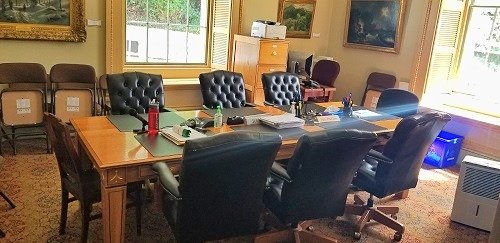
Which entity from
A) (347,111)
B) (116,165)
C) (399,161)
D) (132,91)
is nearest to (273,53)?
(347,111)

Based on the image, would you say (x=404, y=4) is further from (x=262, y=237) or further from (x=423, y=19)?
(x=262, y=237)

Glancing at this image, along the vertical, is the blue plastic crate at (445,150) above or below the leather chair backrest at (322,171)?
below

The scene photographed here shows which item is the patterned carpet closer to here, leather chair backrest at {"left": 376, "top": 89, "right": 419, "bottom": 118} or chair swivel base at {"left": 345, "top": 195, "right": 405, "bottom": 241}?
chair swivel base at {"left": 345, "top": 195, "right": 405, "bottom": 241}

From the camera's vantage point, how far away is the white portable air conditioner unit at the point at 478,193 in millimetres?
3291

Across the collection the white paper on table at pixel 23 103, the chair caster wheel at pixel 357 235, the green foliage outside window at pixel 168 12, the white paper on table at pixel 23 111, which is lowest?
the chair caster wheel at pixel 357 235

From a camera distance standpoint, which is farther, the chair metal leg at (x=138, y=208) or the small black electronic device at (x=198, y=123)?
the small black electronic device at (x=198, y=123)

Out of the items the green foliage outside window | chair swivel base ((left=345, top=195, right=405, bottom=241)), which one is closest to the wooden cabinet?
the green foliage outside window

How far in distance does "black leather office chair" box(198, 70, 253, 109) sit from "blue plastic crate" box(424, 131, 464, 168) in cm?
235

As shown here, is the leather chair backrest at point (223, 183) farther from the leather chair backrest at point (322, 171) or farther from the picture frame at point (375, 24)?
the picture frame at point (375, 24)

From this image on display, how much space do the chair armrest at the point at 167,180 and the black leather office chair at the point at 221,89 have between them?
1.80 metres

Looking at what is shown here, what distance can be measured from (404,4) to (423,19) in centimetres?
41

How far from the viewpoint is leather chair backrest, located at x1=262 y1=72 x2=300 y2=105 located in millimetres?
4359

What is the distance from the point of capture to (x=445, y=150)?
4711mm

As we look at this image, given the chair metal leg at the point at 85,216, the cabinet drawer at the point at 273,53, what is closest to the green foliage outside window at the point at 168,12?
the cabinet drawer at the point at 273,53
